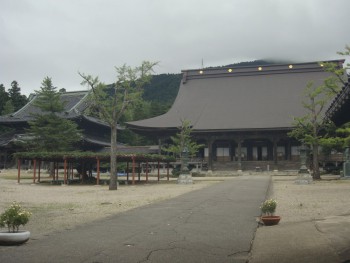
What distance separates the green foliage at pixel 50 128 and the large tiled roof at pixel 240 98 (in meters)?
9.57

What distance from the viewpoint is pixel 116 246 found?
22.0 ft

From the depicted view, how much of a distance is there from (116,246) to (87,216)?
4.51m

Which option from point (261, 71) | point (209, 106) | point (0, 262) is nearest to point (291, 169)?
point (209, 106)

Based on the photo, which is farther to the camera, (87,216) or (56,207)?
(56,207)

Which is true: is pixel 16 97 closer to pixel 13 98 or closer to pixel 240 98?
pixel 13 98

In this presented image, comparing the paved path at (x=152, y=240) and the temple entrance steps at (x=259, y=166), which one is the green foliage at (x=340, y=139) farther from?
the temple entrance steps at (x=259, y=166)

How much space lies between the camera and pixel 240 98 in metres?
50.6

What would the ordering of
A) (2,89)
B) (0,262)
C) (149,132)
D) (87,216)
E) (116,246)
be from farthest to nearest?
(2,89) → (149,132) → (87,216) → (116,246) → (0,262)

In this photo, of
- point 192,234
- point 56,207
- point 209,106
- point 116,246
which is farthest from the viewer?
point 209,106

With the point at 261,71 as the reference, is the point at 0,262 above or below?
below

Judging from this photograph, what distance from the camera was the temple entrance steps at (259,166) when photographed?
41188mm

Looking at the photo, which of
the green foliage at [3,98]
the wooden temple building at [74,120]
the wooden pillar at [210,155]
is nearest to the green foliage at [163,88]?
the green foliage at [3,98]

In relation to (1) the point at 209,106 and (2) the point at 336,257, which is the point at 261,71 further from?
(2) the point at 336,257

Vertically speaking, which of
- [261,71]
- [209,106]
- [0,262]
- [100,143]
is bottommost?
[0,262]
